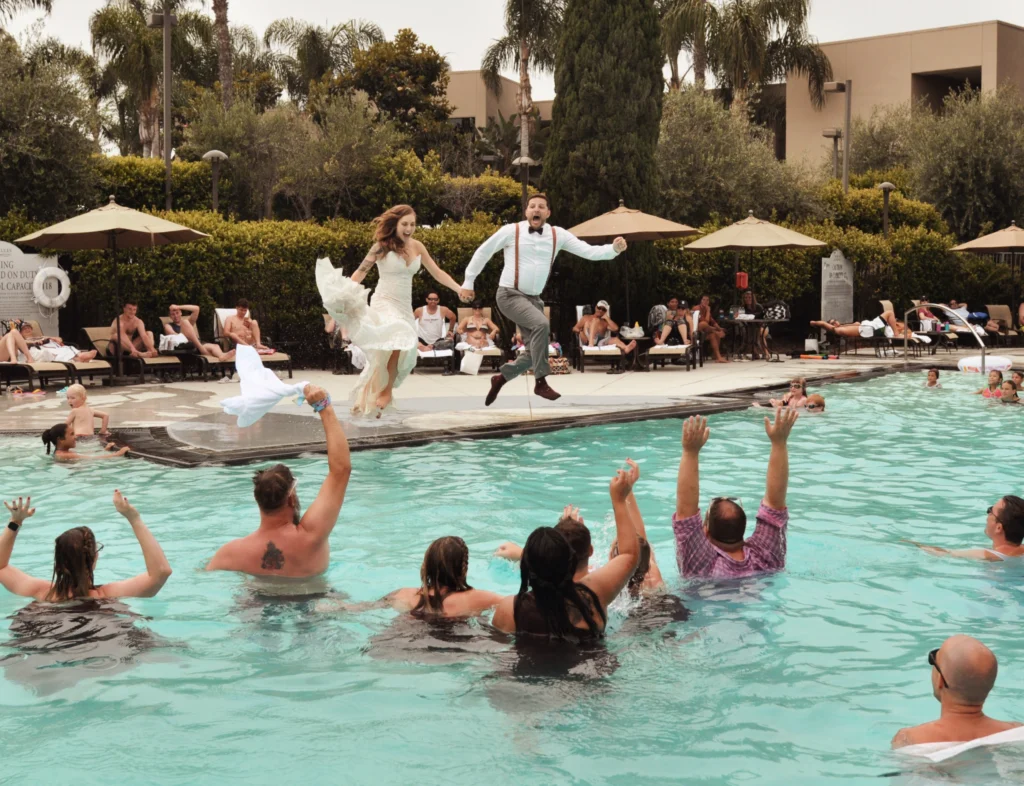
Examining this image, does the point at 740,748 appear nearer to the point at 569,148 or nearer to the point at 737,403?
the point at 737,403

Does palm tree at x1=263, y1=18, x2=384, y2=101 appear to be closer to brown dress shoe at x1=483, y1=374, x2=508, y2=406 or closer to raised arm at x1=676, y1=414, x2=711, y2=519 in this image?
brown dress shoe at x1=483, y1=374, x2=508, y2=406

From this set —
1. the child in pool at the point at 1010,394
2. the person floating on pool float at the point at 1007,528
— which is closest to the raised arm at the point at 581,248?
the child in pool at the point at 1010,394

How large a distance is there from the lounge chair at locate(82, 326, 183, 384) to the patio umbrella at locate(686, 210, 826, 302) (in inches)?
367

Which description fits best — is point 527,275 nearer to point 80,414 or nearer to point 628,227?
point 80,414

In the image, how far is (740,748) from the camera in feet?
14.3

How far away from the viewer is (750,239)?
813 inches

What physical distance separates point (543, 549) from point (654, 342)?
51.3 feet

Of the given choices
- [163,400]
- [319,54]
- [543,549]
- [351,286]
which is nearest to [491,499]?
[351,286]

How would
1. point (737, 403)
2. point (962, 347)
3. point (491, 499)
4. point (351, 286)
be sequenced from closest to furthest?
point (491, 499), point (351, 286), point (737, 403), point (962, 347)

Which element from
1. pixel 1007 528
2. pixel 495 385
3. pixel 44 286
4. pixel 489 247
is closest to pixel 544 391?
pixel 495 385

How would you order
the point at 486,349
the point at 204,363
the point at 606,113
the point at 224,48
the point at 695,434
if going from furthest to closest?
the point at 224,48 → the point at 606,113 → the point at 486,349 → the point at 204,363 → the point at 695,434

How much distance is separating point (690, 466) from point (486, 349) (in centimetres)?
1312

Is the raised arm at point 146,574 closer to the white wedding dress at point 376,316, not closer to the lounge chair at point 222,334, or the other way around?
the white wedding dress at point 376,316

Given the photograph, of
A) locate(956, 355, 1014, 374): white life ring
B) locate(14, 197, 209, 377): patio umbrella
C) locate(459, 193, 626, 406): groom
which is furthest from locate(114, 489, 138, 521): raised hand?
locate(956, 355, 1014, 374): white life ring
